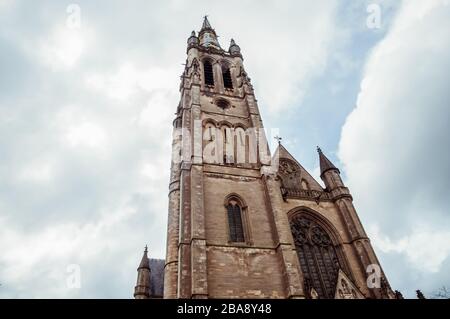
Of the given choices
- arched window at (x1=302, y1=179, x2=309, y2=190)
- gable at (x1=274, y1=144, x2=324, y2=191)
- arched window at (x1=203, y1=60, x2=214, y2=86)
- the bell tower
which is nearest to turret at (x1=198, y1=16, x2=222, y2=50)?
arched window at (x1=203, y1=60, x2=214, y2=86)

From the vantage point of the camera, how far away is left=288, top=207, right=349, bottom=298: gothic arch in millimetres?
14172

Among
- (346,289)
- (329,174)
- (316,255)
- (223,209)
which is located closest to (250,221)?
(223,209)

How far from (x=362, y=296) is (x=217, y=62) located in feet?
69.1

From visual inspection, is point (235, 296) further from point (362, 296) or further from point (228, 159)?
point (228, 159)

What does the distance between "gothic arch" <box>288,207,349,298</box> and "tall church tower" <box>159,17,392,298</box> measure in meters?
0.05

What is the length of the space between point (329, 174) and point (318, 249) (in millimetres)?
5524

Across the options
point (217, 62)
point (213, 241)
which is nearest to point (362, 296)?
point (213, 241)

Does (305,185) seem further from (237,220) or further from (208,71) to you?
(208,71)

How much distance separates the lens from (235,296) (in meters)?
11.8

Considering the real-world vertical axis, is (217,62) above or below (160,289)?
above

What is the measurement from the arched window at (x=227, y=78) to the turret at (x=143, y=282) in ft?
50.8
